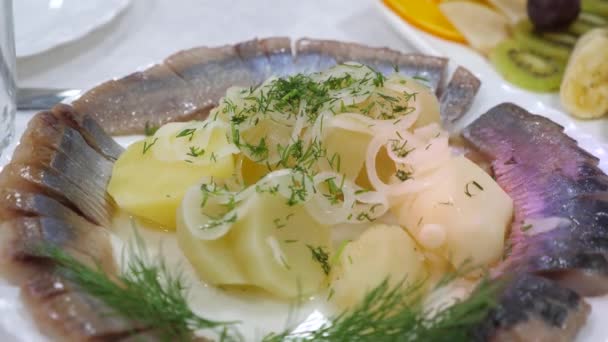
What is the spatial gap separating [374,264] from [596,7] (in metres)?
2.69

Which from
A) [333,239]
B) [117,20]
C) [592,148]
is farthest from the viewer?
[117,20]

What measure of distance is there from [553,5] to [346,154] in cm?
199

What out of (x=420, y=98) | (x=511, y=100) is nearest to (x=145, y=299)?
(x=420, y=98)

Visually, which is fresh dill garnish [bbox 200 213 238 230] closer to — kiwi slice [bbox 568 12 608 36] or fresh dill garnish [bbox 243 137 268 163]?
fresh dill garnish [bbox 243 137 268 163]

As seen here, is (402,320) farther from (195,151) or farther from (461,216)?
(195,151)

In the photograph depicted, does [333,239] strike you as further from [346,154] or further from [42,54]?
[42,54]

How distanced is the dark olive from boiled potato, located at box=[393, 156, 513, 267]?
1.83 m

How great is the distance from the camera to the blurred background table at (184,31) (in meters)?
3.09

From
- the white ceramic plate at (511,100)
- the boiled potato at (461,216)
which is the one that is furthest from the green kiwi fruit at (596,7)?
the boiled potato at (461,216)

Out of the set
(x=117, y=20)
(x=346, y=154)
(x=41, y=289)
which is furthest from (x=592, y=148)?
(x=117, y=20)

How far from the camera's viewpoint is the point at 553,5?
343 centimetres

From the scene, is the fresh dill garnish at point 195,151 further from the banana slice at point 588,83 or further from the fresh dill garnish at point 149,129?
the banana slice at point 588,83

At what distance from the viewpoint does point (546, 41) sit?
353 cm

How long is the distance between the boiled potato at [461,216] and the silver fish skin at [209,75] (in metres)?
0.58
